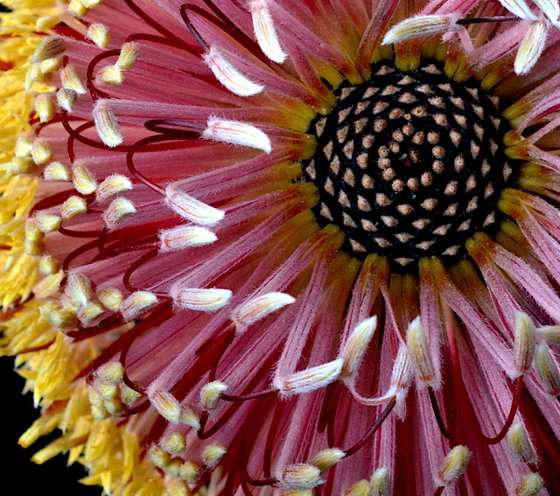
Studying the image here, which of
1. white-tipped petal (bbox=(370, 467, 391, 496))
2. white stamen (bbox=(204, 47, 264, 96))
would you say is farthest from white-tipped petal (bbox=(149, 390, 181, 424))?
white stamen (bbox=(204, 47, 264, 96))

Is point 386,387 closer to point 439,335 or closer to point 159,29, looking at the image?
point 439,335

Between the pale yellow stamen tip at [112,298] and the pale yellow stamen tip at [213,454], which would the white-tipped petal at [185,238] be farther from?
the pale yellow stamen tip at [213,454]

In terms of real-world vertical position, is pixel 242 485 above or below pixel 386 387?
below

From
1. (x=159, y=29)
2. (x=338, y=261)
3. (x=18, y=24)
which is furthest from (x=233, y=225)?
(x=18, y=24)

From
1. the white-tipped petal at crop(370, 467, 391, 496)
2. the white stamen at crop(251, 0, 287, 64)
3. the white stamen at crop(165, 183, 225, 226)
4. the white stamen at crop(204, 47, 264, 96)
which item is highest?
the white stamen at crop(251, 0, 287, 64)

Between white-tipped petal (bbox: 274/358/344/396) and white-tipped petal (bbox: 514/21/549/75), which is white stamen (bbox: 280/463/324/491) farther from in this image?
white-tipped petal (bbox: 514/21/549/75)

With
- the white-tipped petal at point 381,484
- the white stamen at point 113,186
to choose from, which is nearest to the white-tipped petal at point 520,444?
the white-tipped petal at point 381,484
